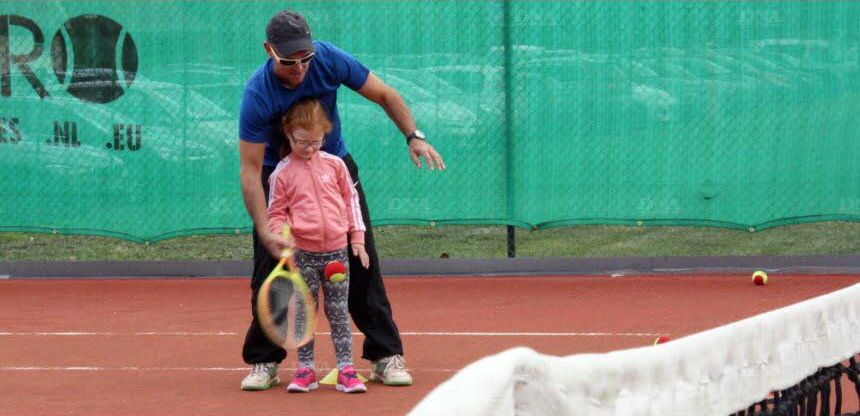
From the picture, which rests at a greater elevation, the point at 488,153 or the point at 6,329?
the point at 488,153

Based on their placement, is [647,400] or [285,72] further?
[285,72]

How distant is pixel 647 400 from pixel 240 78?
355 inches

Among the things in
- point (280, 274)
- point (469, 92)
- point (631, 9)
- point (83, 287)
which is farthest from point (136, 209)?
point (280, 274)

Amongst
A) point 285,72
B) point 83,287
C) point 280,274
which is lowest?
point 83,287

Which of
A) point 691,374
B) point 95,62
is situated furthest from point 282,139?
point 95,62

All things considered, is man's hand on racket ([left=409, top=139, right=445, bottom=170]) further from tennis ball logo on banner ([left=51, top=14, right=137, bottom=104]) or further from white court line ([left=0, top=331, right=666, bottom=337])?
tennis ball logo on banner ([left=51, top=14, right=137, bottom=104])

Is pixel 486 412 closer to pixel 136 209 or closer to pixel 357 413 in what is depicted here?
pixel 357 413

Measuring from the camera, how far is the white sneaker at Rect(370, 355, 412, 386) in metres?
6.26

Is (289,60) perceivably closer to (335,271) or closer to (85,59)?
(335,271)

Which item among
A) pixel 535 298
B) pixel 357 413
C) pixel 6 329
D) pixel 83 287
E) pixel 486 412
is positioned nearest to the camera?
pixel 486 412

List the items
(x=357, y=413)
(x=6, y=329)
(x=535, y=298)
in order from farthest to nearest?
(x=535, y=298) < (x=6, y=329) < (x=357, y=413)

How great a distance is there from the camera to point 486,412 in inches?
79.2

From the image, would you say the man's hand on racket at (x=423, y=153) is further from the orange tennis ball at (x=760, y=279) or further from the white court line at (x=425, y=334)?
the orange tennis ball at (x=760, y=279)

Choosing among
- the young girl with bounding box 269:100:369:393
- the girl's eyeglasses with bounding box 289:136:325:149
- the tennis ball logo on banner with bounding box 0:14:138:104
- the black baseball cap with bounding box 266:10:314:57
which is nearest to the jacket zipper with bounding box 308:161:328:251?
the young girl with bounding box 269:100:369:393
